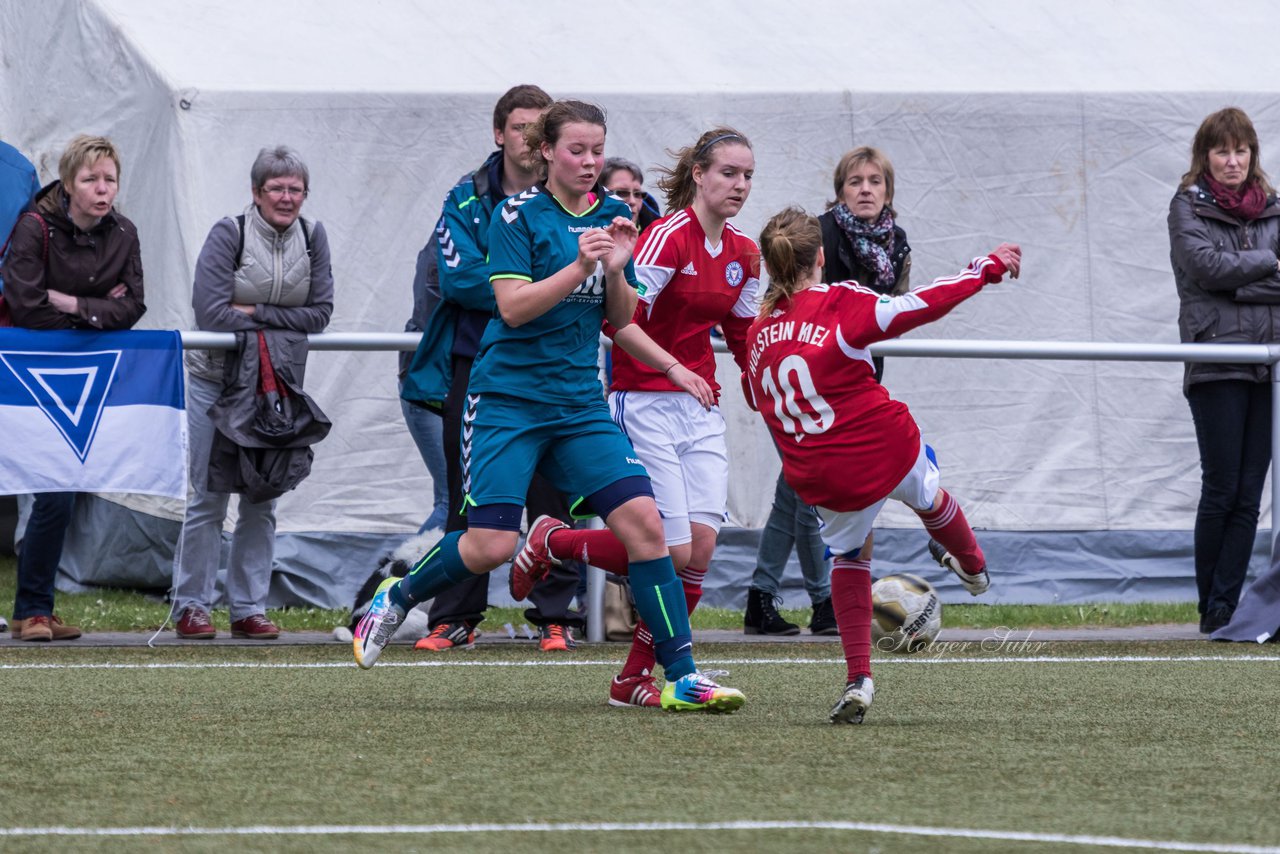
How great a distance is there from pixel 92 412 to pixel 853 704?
3816 millimetres

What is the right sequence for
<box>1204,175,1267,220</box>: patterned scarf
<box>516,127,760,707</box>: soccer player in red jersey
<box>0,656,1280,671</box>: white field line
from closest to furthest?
1. <box>516,127,760,707</box>: soccer player in red jersey
2. <box>0,656,1280,671</box>: white field line
3. <box>1204,175,1267,220</box>: patterned scarf

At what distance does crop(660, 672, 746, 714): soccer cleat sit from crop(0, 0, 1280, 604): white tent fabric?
4333 mm

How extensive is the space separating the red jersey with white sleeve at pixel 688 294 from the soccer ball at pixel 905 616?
82 centimetres

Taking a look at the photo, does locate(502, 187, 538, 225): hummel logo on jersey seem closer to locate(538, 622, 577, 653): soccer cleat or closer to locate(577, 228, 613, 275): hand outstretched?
locate(577, 228, 613, 275): hand outstretched

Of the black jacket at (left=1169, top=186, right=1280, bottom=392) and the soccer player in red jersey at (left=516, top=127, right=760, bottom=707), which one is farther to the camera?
the black jacket at (left=1169, top=186, right=1280, bottom=392)

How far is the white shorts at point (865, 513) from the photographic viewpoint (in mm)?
5164

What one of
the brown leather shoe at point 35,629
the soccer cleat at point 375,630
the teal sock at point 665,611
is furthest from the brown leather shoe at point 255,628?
the teal sock at point 665,611

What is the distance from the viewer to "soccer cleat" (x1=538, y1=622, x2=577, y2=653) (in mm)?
7301

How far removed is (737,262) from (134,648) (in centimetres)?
288

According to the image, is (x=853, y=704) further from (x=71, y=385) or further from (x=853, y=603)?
(x=71, y=385)

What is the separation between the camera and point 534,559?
5.84 m

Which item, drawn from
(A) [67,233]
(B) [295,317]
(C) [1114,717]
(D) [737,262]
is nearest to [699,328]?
(D) [737,262]

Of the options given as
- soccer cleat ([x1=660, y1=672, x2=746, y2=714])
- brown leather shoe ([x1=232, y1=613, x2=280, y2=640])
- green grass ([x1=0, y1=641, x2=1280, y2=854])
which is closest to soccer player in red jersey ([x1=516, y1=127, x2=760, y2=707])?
green grass ([x1=0, y1=641, x2=1280, y2=854])

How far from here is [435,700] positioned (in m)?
5.51
